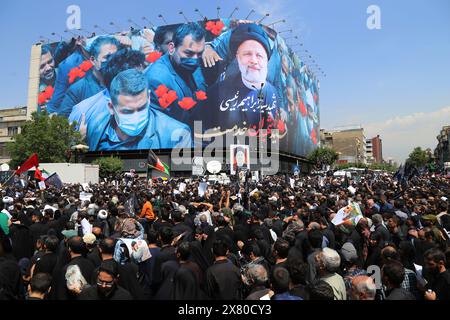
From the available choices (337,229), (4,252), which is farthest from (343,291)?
(4,252)

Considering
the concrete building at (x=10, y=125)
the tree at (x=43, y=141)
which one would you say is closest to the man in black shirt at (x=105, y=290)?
the tree at (x=43, y=141)

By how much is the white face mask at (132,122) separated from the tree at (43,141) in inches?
356

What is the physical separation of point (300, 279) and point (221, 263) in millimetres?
1086

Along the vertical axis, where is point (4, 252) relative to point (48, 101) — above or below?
below

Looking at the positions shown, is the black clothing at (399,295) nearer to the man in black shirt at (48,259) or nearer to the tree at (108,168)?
the man in black shirt at (48,259)

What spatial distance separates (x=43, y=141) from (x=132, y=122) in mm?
14227

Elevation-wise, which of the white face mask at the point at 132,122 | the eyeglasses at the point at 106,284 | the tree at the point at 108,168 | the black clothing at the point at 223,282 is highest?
the white face mask at the point at 132,122

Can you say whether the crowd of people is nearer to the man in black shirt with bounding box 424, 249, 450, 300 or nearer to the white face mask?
the man in black shirt with bounding box 424, 249, 450, 300

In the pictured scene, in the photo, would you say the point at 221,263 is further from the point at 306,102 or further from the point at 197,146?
the point at 306,102

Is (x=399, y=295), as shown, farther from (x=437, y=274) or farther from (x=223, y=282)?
(x=223, y=282)

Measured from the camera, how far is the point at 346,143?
451 feet

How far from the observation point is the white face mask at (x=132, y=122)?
5764 cm

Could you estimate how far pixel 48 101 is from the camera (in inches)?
2574

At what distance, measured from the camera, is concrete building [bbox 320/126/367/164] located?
133250mm
